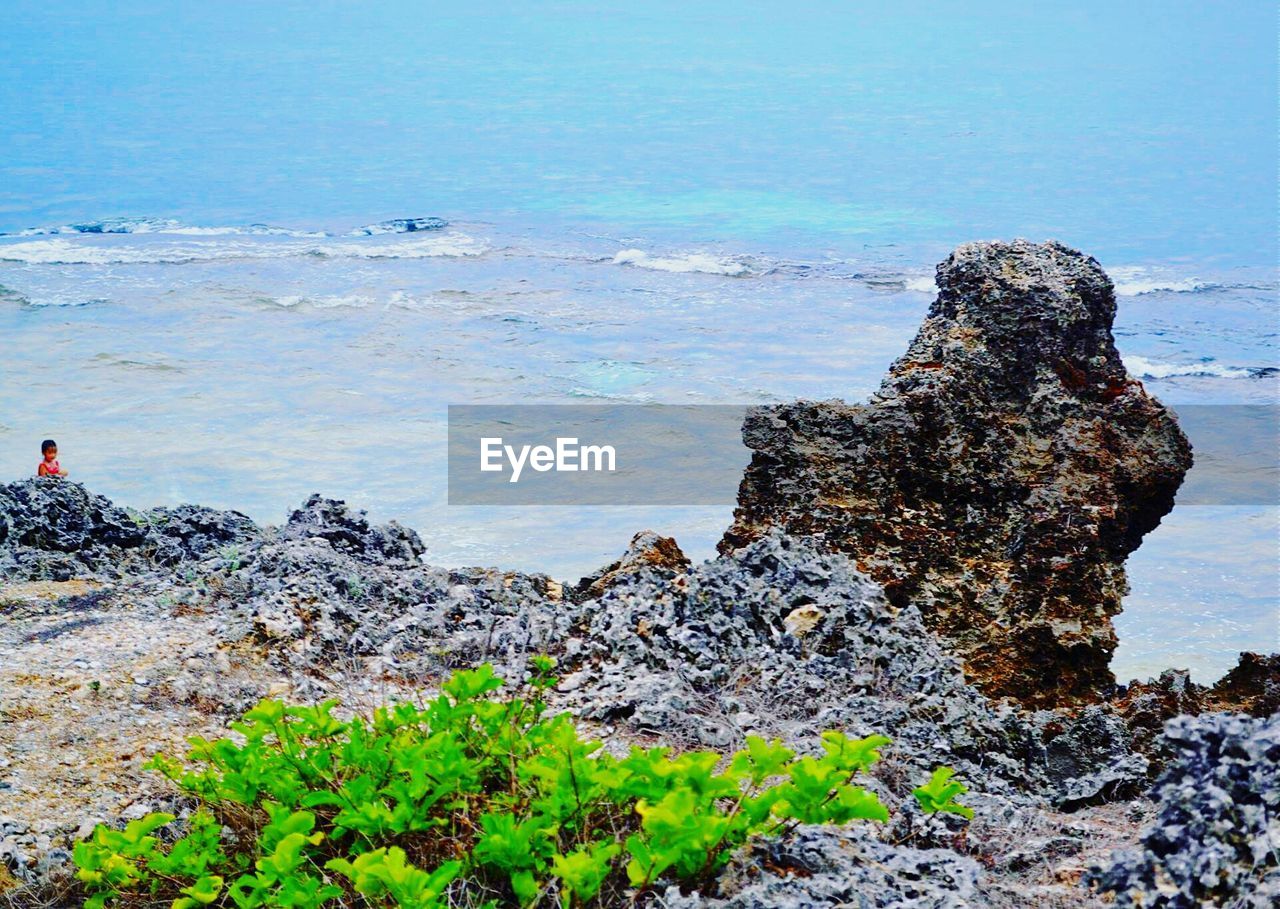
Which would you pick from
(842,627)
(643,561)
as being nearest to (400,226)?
(643,561)

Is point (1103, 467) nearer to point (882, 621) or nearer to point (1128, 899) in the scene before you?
point (882, 621)

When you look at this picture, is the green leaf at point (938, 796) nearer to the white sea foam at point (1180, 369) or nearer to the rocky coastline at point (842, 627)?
the rocky coastline at point (842, 627)

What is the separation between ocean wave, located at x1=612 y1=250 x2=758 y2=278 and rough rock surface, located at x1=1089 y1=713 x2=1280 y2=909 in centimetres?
2036

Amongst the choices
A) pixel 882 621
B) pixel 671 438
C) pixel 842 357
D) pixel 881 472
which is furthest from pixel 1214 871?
pixel 842 357

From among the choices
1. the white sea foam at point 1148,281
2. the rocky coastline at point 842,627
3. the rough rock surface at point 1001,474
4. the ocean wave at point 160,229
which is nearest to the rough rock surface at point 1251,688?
the rocky coastline at point 842,627

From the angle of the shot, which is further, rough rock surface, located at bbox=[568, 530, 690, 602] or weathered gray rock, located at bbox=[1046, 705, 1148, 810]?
rough rock surface, located at bbox=[568, 530, 690, 602]

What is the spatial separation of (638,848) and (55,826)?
6.96 feet

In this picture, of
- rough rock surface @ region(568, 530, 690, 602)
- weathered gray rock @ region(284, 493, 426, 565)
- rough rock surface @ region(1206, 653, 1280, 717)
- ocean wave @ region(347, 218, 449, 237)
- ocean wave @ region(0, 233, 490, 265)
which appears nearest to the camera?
rough rock surface @ region(1206, 653, 1280, 717)

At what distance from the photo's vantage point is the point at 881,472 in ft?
18.9

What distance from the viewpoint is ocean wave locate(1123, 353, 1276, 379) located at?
57.0ft

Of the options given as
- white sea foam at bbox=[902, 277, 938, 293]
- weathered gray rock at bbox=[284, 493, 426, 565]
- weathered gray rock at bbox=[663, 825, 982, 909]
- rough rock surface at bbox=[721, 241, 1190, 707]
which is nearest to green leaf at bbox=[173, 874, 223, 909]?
weathered gray rock at bbox=[663, 825, 982, 909]

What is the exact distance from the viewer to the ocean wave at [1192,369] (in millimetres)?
17375

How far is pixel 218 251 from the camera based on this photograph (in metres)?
24.9

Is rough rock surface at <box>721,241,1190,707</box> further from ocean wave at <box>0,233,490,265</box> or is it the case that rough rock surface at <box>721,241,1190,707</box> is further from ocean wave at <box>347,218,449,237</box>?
ocean wave at <box>347,218,449,237</box>
